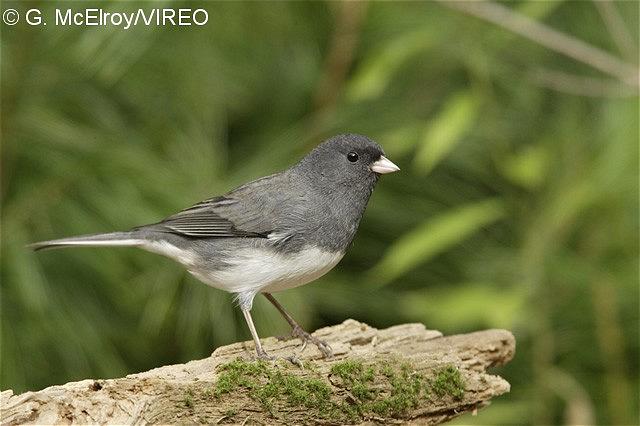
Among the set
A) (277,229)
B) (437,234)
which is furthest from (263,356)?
(437,234)

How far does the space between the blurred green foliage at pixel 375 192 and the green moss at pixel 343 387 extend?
948 millimetres

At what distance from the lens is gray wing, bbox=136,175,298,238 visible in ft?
8.22

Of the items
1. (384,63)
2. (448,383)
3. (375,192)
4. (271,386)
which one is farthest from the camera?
(375,192)

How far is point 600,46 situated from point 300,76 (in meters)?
1.21

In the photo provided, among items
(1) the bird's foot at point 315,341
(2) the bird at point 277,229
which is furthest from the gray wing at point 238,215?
(1) the bird's foot at point 315,341

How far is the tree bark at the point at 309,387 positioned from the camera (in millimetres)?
1788

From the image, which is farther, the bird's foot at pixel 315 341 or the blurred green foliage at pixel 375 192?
the blurred green foliage at pixel 375 192

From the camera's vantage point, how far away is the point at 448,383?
7.11 ft

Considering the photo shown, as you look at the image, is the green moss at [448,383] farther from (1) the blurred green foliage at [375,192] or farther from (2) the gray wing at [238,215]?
(1) the blurred green foliage at [375,192]

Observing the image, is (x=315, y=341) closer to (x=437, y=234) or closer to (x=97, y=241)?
(x=97, y=241)

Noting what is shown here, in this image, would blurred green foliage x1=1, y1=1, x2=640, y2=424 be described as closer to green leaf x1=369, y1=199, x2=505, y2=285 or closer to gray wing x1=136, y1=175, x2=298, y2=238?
green leaf x1=369, y1=199, x2=505, y2=285

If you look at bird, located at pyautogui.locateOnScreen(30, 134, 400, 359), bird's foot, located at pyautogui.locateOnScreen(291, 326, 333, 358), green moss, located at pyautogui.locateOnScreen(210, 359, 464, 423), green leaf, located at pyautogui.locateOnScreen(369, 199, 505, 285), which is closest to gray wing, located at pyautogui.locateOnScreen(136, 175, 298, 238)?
bird, located at pyautogui.locateOnScreen(30, 134, 400, 359)

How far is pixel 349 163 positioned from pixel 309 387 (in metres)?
0.77

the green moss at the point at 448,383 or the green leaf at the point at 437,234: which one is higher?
the green leaf at the point at 437,234
